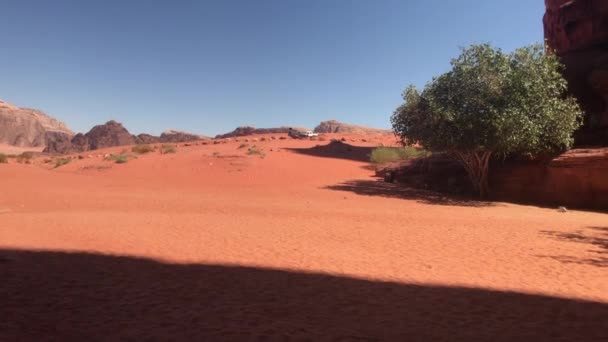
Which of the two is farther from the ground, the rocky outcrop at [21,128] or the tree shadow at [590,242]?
the rocky outcrop at [21,128]

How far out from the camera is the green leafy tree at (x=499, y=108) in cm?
1560

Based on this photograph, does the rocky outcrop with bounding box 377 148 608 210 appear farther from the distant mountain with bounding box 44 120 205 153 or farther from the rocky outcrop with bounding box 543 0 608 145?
the distant mountain with bounding box 44 120 205 153

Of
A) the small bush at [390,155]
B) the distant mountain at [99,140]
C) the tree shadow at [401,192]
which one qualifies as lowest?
the tree shadow at [401,192]

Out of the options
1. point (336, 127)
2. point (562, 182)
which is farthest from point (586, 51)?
point (336, 127)

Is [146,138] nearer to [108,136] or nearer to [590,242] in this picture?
[108,136]

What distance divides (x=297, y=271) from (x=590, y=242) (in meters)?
7.51

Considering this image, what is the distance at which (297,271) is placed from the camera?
6.57 metres

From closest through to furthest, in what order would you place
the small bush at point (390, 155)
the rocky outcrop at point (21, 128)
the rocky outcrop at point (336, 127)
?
1. the small bush at point (390, 155)
2. the rocky outcrop at point (336, 127)
3. the rocky outcrop at point (21, 128)

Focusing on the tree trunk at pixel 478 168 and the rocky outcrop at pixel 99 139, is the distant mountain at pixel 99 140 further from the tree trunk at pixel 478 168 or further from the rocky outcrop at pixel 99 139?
Result: the tree trunk at pixel 478 168

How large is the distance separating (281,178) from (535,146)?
1403cm

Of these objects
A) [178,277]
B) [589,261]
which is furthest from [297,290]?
[589,261]

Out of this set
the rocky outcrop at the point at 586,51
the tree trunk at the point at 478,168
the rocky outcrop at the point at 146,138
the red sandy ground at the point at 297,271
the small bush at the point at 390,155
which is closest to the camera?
the red sandy ground at the point at 297,271

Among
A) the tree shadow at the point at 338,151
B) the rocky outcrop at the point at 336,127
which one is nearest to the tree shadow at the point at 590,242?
the tree shadow at the point at 338,151

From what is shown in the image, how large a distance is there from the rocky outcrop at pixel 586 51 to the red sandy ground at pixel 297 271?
7.08m
